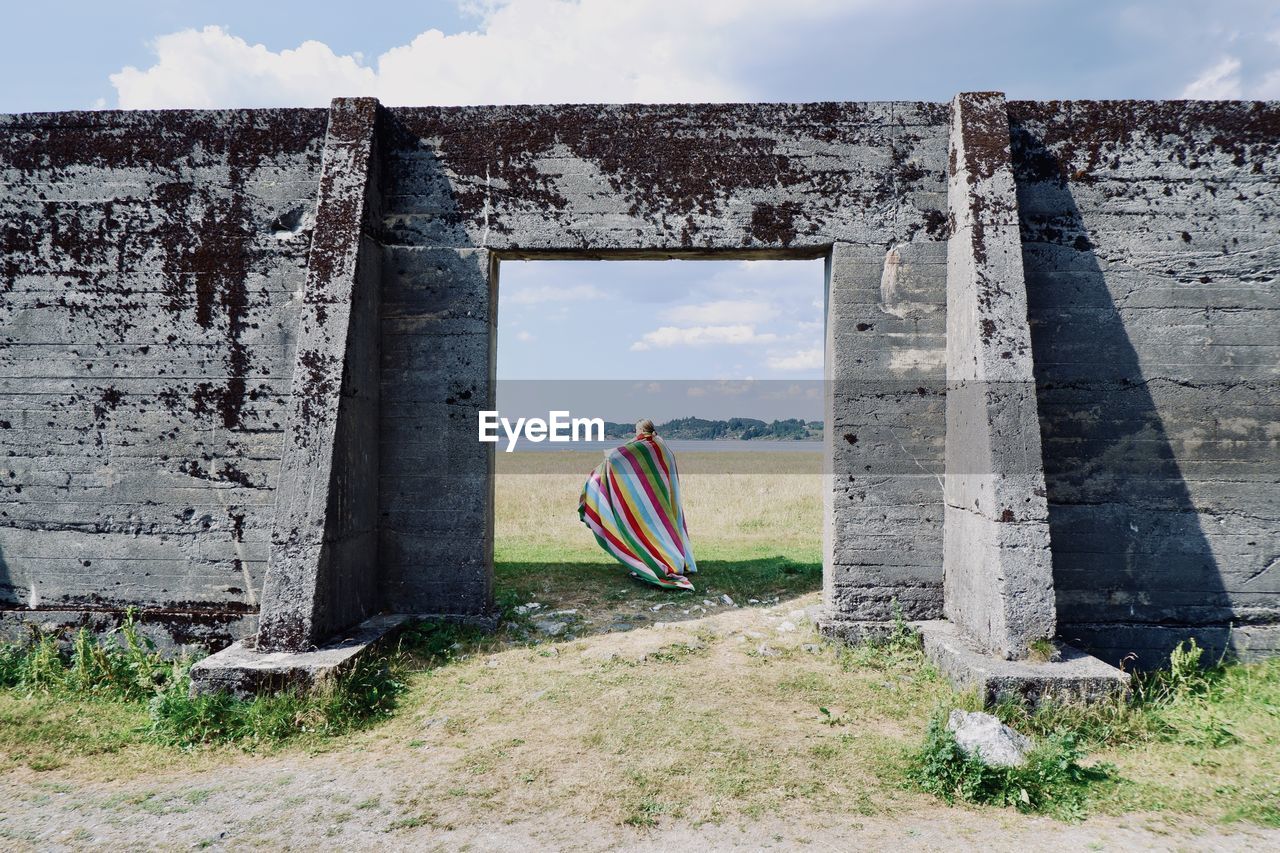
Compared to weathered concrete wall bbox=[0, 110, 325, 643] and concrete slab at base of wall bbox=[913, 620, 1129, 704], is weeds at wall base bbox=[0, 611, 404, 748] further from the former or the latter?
concrete slab at base of wall bbox=[913, 620, 1129, 704]

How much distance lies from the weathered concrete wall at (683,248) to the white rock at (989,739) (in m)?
1.82

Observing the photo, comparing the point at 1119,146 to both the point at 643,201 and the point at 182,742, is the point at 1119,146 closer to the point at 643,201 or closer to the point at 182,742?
the point at 643,201

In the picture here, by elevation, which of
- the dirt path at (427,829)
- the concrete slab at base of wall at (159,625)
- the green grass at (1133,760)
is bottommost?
the dirt path at (427,829)

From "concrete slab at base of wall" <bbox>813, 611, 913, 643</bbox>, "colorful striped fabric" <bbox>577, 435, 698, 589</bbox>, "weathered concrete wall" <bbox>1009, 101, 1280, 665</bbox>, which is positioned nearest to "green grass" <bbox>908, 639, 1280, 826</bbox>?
"weathered concrete wall" <bbox>1009, 101, 1280, 665</bbox>

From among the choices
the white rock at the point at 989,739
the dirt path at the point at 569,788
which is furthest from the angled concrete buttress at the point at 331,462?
the white rock at the point at 989,739

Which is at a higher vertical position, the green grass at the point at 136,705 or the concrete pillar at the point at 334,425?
the concrete pillar at the point at 334,425

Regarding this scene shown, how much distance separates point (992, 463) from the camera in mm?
5367

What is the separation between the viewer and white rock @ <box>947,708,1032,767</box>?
4.21m

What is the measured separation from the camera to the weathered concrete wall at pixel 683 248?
635cm

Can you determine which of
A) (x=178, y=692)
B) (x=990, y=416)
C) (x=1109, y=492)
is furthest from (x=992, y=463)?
(x=178, y=692)

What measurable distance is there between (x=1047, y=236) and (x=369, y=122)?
18.8 feet

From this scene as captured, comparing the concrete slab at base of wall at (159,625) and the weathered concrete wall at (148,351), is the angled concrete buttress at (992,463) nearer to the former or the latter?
the weathered concrete wall at (148,351)

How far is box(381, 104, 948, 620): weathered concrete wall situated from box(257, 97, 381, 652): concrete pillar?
292mm

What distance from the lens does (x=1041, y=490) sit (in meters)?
5.29
